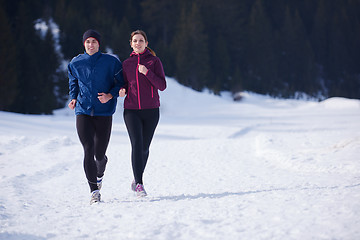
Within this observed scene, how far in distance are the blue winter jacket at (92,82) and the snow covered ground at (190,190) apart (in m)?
1.05

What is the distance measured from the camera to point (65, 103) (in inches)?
874

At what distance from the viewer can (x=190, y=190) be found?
472 centimetres

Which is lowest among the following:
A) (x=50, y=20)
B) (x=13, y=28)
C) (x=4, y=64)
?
(x=4, y=64)

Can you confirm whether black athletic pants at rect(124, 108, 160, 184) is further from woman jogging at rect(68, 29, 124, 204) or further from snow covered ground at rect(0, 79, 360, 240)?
snow covered ground at rect(0, 79, 360, 240)

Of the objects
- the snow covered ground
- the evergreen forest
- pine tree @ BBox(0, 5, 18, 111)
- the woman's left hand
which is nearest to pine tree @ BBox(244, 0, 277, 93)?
the evergreen forest

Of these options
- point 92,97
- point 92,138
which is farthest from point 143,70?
point 92,138

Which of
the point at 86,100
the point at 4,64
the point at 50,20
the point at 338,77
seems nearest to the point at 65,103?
the point at 4,64

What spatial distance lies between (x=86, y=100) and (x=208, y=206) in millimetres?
1722

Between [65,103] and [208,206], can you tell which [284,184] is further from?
[65,103]

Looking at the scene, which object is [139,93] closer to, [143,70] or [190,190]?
[143,70]

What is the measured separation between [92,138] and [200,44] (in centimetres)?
3306

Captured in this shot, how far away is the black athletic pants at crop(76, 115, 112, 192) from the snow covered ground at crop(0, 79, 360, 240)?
0.38 m

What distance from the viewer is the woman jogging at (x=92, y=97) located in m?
3.76

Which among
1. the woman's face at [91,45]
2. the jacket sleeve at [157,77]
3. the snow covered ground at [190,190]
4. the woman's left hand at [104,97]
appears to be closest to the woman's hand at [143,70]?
the jacket sleeve at [157,77]
